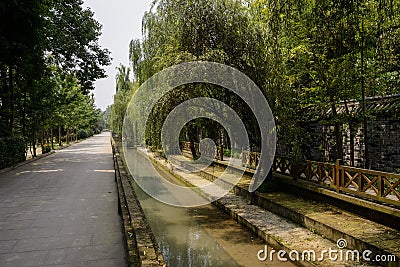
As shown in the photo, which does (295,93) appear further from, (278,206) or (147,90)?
(147,90)

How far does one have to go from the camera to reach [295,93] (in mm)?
9227

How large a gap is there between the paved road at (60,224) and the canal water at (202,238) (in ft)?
3.72

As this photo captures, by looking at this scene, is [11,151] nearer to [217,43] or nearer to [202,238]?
[217,43]

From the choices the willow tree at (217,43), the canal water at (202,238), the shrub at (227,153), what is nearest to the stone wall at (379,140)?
the willow tree at (217,43)

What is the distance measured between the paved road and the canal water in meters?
1.13

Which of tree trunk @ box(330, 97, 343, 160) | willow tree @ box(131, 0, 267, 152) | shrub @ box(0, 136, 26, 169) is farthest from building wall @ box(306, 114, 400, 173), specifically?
shrub @ box(0, 136, 26, 169)

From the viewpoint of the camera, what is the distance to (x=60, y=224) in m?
6.58

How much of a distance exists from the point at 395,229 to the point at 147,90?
Answer: 373 inches

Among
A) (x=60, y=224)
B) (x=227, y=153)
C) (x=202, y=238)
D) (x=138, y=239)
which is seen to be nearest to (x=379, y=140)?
(x=202, y=238)

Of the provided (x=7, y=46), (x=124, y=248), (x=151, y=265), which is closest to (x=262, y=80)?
(x=124, y=248)

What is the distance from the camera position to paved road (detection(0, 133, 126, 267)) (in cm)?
497

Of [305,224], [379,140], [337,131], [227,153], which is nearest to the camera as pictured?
[305,224]

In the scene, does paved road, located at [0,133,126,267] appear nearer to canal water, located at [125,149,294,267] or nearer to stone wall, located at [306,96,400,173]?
canal water, located at [125,149,294,267]

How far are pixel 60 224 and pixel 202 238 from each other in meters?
2.92
